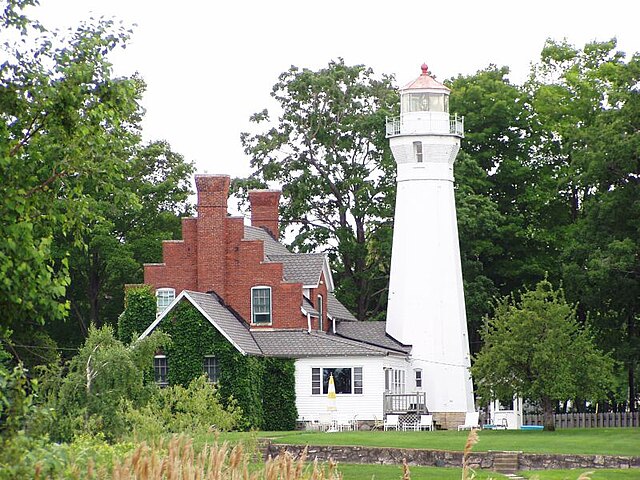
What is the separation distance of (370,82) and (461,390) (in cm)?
1810

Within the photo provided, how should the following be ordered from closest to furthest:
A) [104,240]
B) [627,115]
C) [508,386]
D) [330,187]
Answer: [508,386], [627,115], [104,240], [330,187]

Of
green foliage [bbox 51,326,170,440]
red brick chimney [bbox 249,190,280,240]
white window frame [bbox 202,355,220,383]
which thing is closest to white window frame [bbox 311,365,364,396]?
white window frame [bbox 202,355,220,383]

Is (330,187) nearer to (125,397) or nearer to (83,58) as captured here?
(125,397)

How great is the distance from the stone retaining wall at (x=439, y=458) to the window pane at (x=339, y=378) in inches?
522

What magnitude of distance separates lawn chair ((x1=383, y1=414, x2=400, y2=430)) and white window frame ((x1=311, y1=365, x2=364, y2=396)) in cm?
132

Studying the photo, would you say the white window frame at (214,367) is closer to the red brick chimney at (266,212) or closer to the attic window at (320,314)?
the attic window at (320,314)

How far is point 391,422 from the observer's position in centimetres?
5059

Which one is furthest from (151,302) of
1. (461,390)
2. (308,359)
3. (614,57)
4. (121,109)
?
(121,109)

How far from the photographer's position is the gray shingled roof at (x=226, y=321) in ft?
162

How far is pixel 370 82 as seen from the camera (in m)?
66.7

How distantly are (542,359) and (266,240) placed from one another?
14485mm

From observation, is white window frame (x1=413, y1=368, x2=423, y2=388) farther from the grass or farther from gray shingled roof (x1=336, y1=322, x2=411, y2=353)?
the grass

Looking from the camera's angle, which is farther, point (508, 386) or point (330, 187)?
point (330, 187)

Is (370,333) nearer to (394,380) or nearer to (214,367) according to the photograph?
(394,380)
